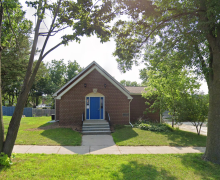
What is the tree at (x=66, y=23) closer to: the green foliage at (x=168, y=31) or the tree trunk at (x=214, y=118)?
the green foliage at (x=168, y=31)

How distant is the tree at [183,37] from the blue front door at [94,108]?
5800 mm

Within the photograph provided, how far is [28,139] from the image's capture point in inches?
354

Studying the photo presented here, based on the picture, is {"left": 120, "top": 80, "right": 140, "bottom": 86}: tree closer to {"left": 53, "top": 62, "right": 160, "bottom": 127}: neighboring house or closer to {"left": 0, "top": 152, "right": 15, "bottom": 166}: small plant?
{"left": 53, "top": 62, "right": 160, "bottom": 127}: neighboring house

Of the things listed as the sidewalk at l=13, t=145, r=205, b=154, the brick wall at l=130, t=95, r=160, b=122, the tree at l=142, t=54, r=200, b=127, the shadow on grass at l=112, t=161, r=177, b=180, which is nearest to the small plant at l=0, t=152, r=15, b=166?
the sidewalk at l=13, t=145, r=205, b=154

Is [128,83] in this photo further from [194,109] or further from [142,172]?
[142,172]

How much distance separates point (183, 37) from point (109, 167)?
6.51 metres

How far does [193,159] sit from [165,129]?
6.85 metres

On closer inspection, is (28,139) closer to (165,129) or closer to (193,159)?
(193,159)

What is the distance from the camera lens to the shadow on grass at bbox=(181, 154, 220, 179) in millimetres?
5140

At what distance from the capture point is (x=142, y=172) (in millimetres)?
5137

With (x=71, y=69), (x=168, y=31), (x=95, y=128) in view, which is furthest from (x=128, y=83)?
(x=168, y=31)

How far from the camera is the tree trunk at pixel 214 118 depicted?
622 centimetres

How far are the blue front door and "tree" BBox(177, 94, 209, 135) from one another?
652cm

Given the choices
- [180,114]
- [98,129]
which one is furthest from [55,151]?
[180,114]
